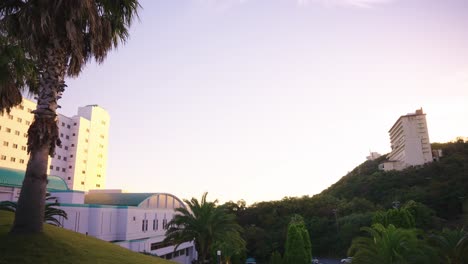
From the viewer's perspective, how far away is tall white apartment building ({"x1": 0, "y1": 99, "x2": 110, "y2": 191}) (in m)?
85.4

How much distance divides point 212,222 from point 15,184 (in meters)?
23.0

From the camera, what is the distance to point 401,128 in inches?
4638

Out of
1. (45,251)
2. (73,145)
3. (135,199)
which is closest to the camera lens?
(45,251)

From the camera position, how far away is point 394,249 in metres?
22.5

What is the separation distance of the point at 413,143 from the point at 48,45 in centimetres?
11407

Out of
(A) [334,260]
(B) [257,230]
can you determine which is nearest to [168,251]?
(B) [257,230]

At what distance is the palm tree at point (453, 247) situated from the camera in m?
20.0

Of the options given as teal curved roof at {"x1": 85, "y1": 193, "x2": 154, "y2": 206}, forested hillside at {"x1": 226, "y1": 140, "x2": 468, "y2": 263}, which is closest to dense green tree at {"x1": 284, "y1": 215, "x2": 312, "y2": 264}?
teal curved roof at {"x1": 85, "y1": 193, "x2": 154, "y2": 206}

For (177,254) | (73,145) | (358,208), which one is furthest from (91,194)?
(358,208)

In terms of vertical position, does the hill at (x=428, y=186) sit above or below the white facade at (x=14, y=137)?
below

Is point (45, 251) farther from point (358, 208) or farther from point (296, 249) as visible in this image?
point (358, 208)

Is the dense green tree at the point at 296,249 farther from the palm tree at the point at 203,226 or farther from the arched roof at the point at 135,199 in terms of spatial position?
the arched roof at the point at 135,199

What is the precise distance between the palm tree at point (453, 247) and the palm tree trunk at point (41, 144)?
21.2 meters

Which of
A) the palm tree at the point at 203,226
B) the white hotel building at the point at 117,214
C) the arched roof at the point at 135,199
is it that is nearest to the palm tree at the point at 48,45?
the palm tree at the point at 203,226
